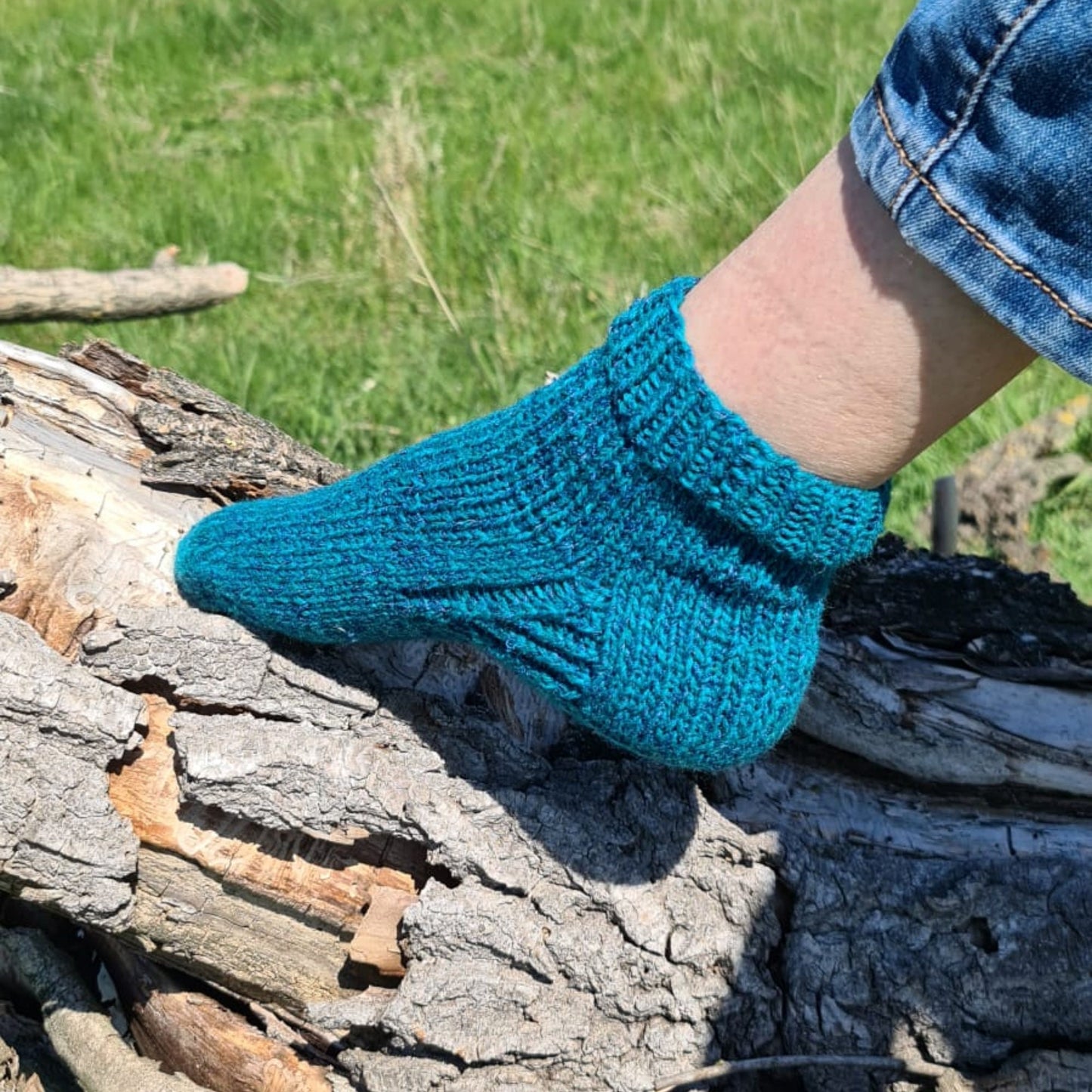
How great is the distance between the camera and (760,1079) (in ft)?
4.44

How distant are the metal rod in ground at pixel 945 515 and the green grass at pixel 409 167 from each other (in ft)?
0.41

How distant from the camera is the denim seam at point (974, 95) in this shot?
31.6 inches

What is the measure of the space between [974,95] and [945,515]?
1583 millimetres

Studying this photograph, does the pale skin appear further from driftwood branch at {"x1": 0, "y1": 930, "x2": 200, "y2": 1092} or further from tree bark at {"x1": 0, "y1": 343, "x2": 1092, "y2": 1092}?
driftwood branch at {"x1": 0, "y1": 930, "x2": 200, "y2": 1092}

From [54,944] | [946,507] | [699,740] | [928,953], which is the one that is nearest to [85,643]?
[54,944]

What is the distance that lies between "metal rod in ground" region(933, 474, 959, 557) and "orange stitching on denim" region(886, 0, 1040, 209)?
1495 millimetres

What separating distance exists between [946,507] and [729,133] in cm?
179

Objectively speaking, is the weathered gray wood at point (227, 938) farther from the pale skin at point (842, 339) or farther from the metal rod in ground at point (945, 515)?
the metal rod in ground at point (945, 515)

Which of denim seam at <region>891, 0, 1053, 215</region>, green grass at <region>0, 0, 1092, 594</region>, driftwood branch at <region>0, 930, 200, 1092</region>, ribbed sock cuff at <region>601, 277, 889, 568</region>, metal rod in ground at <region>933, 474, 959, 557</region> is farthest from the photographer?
green grass at <region>0, 0, 1092, 594</region>

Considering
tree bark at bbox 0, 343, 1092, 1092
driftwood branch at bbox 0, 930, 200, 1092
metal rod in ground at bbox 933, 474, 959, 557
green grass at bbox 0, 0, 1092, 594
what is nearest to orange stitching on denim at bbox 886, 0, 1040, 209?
tree bark at bbox 0, 343, 1092, 1092

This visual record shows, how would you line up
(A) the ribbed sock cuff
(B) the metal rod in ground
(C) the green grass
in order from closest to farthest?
(A) the ribbed sock cuff, (B) the metal rod in ground, (C) the green grass

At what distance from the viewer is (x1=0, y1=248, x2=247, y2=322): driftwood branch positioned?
6.28 ft

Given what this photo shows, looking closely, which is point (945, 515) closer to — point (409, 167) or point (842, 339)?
point (842, 339)

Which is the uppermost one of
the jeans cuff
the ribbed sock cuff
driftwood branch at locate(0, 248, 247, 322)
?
the jeans cuff
